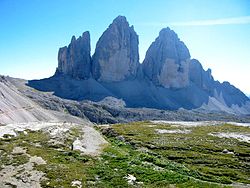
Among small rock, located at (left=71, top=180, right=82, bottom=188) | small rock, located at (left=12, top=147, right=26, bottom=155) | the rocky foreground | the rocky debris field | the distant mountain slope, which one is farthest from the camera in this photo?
the distant mountain slope

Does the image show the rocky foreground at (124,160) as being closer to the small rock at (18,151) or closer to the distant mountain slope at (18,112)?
the small rock at (18,151)

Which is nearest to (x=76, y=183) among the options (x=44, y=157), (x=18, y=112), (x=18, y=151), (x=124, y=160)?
(x=124, y=160)

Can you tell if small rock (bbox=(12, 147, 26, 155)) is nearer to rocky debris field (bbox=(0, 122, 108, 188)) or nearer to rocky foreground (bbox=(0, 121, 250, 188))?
rocky debris field (bbox=(0, 122, 108, 188))

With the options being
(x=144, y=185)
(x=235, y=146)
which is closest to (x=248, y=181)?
(x=144, y=185)

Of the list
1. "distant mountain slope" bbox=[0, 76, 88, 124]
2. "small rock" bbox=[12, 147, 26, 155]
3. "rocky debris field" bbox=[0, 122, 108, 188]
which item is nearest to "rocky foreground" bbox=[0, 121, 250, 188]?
"rocky debris field" bbox=[0, 122, 108, 188]

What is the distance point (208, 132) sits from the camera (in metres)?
91.9

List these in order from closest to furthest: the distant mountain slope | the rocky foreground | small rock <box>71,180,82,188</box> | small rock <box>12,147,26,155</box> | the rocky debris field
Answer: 1. small rock <box>71,180,82,188</box>
2. the rocky debris field
3. the rocky foreground
4. small rock <box>12,147,26,155</box>
5. the distant mountain slope

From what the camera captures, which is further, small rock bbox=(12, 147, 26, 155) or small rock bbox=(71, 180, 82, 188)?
small rock bbox=(12, 147, 26, 155)

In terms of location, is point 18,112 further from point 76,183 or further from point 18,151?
point 76,183

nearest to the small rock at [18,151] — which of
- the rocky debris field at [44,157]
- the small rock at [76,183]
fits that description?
the rocky debris field at [44,157]

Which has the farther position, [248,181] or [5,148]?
[5,148]

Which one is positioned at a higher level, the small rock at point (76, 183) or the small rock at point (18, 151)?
the small rock at point (18, 151)

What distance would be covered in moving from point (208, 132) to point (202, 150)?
25253 millimetres

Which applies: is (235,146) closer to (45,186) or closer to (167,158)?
(167,158)
